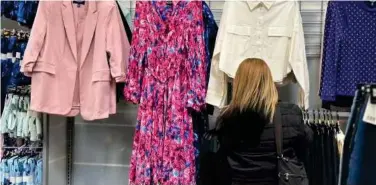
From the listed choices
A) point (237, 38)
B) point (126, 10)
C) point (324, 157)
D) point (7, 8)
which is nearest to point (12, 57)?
point (7, 8)

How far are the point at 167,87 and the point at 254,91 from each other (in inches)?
25.3

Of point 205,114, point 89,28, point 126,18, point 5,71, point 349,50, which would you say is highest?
point 126,18

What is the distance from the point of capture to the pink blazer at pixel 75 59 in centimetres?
264

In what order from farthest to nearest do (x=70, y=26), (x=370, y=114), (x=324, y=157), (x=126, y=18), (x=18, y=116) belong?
(x=126, y=18), (x=18, y=116), (x=70, y=26), (x=324, y=157), (x=370, y=114)

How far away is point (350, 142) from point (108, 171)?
2.04 m

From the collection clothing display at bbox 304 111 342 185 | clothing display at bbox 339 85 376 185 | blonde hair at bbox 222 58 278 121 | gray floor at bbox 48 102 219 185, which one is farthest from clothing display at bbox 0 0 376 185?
clothing display at bbox 339 85 376 185

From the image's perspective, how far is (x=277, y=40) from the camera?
2.57 metres

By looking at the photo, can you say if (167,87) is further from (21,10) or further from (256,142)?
(21,10)

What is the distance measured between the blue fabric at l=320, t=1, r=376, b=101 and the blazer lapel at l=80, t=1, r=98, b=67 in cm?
144

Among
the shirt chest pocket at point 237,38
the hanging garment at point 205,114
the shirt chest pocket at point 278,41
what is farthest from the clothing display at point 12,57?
the shirt chest pocket at point 278,41

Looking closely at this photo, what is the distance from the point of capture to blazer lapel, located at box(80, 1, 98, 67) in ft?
8.84

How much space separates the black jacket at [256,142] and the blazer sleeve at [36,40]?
125cm

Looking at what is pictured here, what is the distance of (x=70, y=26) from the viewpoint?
2684 millimetres

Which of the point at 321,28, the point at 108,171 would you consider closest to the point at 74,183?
the point at 108,171
